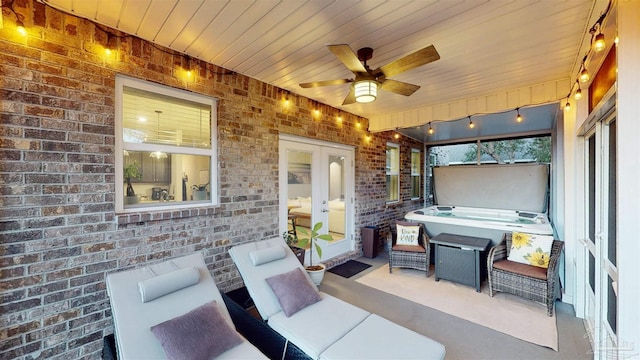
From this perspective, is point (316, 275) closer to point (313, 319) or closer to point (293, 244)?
point (293, 244)

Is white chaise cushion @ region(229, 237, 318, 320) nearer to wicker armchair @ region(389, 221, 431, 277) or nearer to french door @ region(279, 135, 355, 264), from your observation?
french door @ region(279, 135, 355, 264)

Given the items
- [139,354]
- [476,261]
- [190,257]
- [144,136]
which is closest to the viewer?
[139,354]

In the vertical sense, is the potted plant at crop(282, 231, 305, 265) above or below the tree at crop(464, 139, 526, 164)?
below

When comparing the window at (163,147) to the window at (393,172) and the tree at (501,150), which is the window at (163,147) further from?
the tree at (501,150)

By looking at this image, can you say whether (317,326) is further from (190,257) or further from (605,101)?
(605,101)

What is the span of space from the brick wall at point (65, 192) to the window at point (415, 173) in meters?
5.53

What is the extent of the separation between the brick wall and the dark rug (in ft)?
7.18

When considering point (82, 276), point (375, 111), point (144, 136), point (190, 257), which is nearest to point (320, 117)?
point (375, 111)

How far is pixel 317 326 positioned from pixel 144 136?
7.77 ft

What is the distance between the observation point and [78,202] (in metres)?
2.06

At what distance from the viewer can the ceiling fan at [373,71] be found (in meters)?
1.86

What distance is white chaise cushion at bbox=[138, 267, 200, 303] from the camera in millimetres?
1788

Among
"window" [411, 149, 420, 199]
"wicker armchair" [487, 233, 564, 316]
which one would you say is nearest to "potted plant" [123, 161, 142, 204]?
"wicker armchair" [487, 233, 564, 316]

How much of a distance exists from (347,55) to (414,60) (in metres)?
0.51
